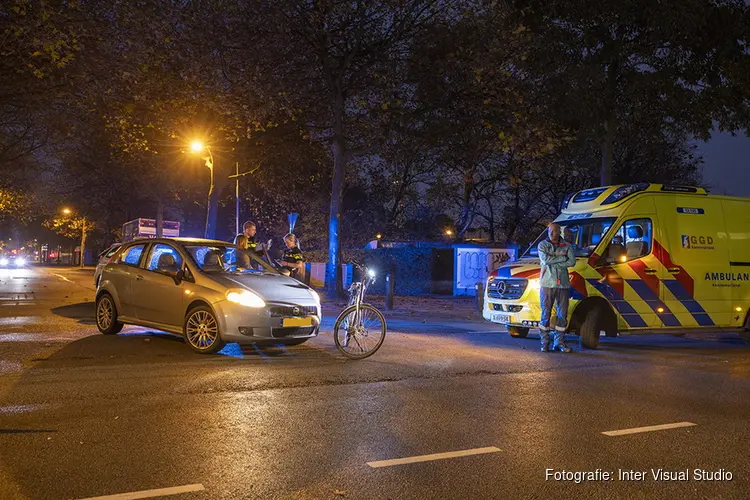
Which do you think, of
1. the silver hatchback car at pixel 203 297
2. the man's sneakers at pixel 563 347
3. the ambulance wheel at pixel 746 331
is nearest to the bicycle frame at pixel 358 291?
the silver hatchback car at pixel 203 297

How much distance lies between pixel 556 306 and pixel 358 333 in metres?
3.16

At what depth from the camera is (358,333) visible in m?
9.12

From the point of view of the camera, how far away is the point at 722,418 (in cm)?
592

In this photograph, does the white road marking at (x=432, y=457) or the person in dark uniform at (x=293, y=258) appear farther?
the person in dark uniform at (x=293, y=258)

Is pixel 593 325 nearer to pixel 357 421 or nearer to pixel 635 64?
pixel 357 421

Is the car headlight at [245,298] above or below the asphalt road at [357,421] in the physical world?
above

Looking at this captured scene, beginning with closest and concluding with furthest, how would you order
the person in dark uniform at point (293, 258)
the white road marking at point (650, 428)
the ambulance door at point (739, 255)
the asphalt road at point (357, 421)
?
the asphalt road at point (357, 421), the white road marking at point (650, 428), the ambulance door at point (739, 255), the person in dark uniform at point (293, 258)

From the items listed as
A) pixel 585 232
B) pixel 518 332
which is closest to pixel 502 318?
pixel 518 332

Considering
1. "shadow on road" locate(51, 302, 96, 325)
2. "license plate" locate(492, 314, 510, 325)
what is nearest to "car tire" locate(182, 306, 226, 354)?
"shadow on road" locate(51, 302, 96, 325)

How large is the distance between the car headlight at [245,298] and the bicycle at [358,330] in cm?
113

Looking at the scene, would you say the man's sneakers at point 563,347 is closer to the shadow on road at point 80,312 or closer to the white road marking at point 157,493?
the white road marking at point 157,493

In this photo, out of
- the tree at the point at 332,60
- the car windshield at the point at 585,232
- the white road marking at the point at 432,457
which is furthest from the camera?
the tree at the point at 332,60

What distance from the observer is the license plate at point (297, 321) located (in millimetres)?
8922

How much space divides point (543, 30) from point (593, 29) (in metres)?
1.48
